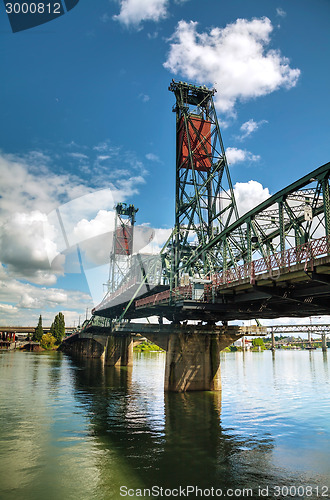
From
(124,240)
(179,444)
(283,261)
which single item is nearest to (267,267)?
(283,261)

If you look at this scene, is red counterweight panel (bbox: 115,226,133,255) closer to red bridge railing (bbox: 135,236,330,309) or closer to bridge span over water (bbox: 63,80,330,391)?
bridge span over water (bbox: 63,80,330,391)

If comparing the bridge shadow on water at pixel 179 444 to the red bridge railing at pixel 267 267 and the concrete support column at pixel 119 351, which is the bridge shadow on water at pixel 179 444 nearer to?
the red bridge railing at pixel 267 267

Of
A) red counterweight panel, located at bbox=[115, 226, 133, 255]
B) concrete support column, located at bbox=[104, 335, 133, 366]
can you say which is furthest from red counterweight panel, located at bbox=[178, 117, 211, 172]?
red counterweight panel, located at bbox=[115, 226, 133, 255]

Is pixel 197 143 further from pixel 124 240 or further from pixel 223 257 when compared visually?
pixel 124 240

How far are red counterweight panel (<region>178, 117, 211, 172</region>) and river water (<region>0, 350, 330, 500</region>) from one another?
120 feet

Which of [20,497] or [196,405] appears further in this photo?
[196,405]

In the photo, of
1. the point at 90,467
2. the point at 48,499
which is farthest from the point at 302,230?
the point at 48,499

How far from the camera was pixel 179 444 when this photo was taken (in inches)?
878

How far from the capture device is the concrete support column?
86438 mm

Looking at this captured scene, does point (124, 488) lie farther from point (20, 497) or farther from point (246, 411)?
point (246, 411)

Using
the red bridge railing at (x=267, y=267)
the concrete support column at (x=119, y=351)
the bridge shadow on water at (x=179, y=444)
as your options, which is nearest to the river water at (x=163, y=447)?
the bridge shadow on water at (x=179, y=444)

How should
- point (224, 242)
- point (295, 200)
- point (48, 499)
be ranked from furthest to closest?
point (224, 242), point (295, 200), point (48, 499)

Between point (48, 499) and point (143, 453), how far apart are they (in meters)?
7.23

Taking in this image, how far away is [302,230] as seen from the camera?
84.4 feet
